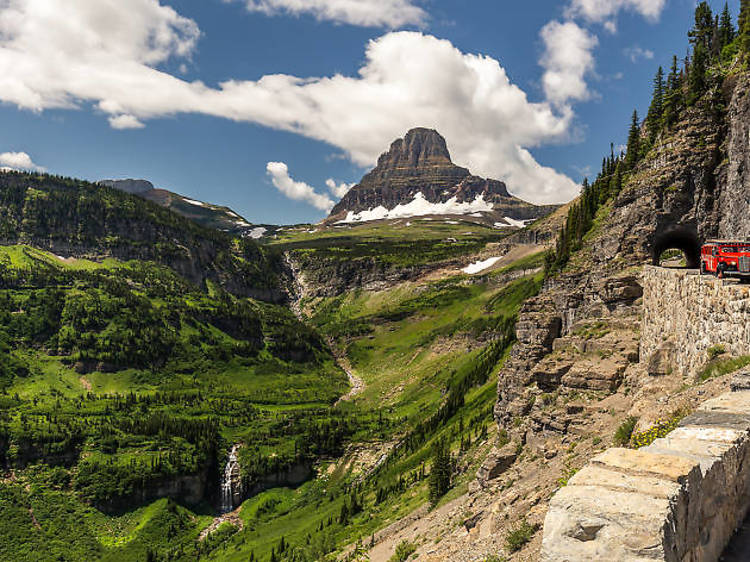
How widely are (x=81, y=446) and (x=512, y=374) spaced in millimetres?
148277

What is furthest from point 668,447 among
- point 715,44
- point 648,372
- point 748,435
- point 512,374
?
point 715,44

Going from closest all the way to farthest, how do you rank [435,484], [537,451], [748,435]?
1. [748,435]
2. [537,451]
3. [435,484]

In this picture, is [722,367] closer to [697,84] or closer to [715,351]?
[715,351]

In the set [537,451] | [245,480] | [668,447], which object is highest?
[668,447]

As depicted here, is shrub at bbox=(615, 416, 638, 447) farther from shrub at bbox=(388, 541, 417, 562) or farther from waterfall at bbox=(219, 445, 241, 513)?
waterfall at bbox=(219, 445, 241, 513)

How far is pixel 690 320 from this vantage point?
78.7ft

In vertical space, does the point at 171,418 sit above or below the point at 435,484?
below

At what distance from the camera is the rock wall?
18.8 m

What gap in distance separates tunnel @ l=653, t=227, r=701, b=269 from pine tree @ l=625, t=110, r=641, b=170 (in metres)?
18.2

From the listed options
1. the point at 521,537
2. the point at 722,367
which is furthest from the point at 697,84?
the point at 521,537

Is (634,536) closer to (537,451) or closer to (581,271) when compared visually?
(537,451)

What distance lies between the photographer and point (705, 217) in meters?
41.8

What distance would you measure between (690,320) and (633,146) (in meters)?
46.8

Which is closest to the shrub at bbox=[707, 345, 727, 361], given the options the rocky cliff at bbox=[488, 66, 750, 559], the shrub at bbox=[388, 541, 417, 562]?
the rocky cliff at bbox=[488, 66, 750, 559]
